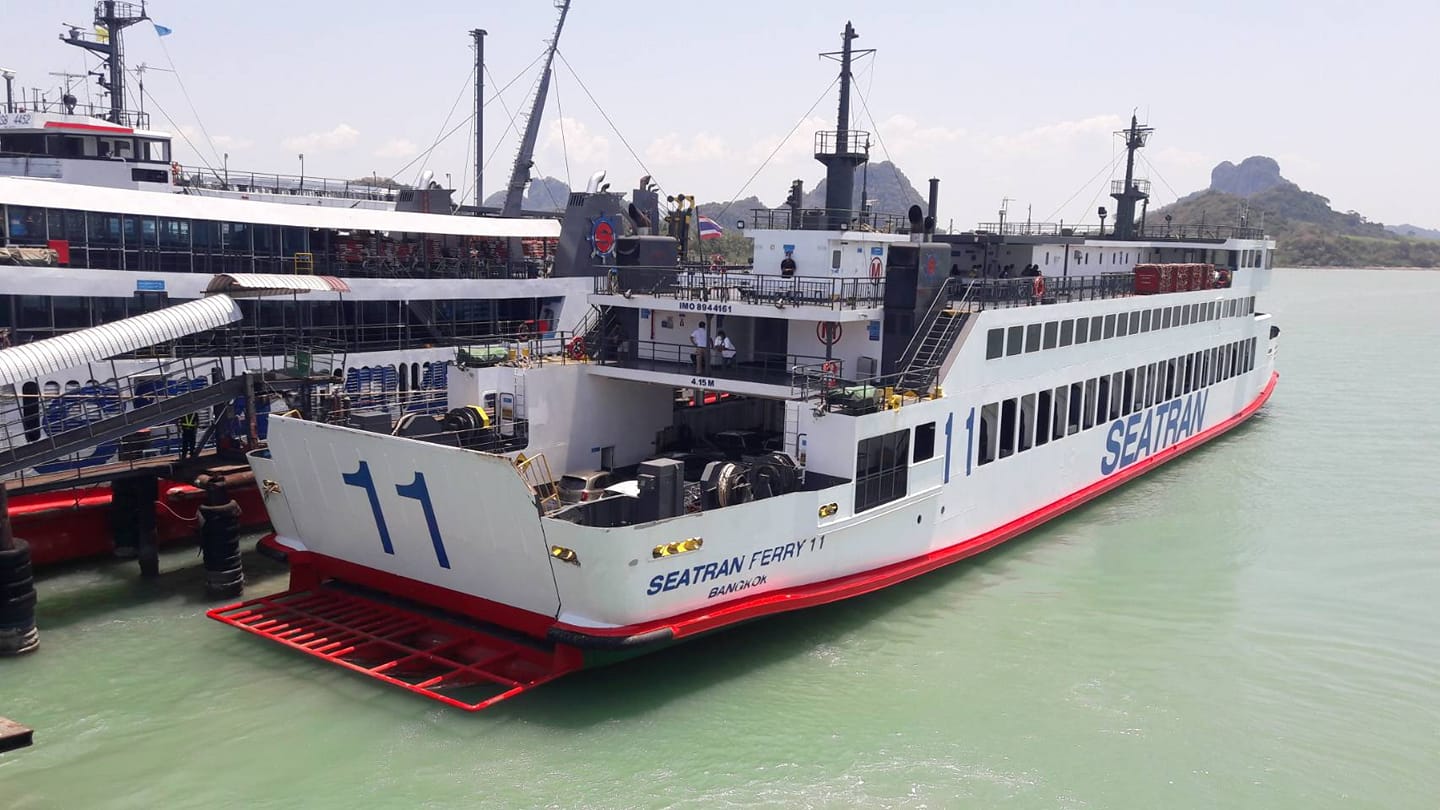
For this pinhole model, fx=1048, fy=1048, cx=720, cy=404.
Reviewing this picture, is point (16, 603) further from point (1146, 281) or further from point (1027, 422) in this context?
point (1146, 281)

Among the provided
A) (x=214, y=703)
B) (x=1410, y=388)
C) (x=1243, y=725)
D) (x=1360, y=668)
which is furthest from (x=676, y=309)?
(x=1410, y=388)

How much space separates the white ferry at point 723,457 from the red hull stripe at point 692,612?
42 millimetres

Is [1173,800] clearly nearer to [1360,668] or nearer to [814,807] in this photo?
[814,807]

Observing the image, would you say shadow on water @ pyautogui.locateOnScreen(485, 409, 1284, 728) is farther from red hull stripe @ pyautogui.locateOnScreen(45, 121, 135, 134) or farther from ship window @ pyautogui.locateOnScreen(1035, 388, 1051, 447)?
red hull stripe @ pyautogui.locateOnScreen(45, 121, 135, 134)

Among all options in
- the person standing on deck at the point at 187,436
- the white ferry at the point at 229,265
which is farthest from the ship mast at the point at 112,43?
the person standing on deck at the point at 187,436

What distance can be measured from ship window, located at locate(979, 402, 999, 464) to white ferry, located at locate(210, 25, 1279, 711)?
45mm

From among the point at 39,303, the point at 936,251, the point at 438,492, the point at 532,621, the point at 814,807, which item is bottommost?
the point at 814,807

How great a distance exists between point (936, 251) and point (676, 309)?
180 inches

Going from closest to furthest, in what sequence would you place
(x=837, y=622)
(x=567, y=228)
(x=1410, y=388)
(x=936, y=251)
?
1. (x=837, y=622)
2. (x=936, y=251)
3. (x=567, y=228)
4. (x=1410, y=388)

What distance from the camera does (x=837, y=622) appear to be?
1591 centimetres

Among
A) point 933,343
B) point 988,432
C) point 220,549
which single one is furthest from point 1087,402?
point 220,549

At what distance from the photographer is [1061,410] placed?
831 inches

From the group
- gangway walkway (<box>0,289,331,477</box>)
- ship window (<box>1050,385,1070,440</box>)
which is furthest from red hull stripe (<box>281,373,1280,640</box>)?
gangway walkway (<box>0,289,331,477</box>)

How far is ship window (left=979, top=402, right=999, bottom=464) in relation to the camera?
1850 cm
